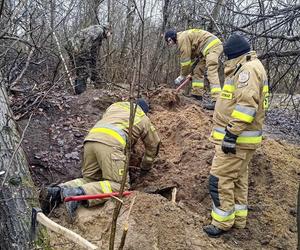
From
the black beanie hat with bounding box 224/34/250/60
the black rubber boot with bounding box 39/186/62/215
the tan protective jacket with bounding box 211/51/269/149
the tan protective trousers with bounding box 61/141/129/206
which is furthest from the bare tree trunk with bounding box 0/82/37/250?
the black beanie hat with bounding box 224/34/250/60

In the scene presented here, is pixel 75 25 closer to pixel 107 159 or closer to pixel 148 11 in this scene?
pixel 148 11

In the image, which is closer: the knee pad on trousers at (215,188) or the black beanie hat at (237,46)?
the black beanie hat at (237,46)

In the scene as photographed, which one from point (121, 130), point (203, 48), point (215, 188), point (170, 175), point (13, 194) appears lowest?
point (170, 175)

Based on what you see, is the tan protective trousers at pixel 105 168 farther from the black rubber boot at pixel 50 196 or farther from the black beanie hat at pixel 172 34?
the black beanie hat at pixel 172 34

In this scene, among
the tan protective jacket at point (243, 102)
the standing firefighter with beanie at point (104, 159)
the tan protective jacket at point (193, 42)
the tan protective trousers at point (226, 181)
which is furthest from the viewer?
the tan protective jacket at point (193, 42)

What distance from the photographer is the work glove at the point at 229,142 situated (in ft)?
13.0

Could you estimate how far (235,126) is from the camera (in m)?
3.90

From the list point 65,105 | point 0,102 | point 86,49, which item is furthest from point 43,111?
point 0,102

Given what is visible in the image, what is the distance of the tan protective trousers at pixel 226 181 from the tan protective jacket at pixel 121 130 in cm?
115

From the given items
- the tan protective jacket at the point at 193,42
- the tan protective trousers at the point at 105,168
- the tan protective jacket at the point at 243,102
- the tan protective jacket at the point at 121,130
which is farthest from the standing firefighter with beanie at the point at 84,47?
the tan protective jacket at the point at 243,102

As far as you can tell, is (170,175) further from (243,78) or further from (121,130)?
(243,78)

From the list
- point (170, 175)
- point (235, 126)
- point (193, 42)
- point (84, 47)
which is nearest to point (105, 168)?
point (170, 175)

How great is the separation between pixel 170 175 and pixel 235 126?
183cm

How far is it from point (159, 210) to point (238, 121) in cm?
127
